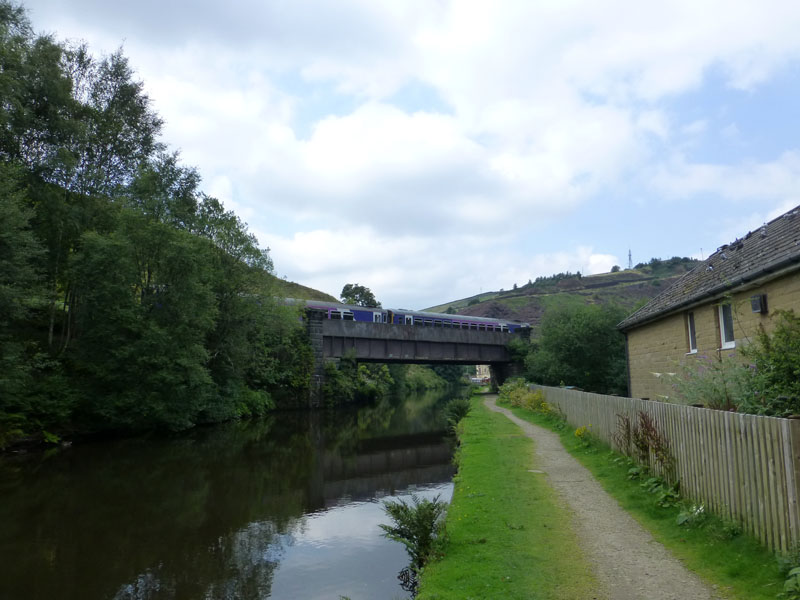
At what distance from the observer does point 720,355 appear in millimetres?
14531

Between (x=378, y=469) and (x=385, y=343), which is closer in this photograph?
(x=378, y=469)

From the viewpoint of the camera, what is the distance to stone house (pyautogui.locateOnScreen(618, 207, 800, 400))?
12117 mm

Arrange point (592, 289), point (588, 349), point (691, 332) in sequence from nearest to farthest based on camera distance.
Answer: point (691, 332) → point (588, 349) → point (592, 289)

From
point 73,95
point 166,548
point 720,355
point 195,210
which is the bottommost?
point 166,548

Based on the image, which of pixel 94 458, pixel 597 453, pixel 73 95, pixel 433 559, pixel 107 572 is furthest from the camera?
pixel 73 95

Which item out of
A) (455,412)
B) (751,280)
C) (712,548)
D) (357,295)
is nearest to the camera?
(712,548)

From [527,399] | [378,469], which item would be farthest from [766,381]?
[527,399]

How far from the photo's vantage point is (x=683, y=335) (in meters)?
17.1

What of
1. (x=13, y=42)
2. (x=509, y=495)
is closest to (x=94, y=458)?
(x=509, y=495)

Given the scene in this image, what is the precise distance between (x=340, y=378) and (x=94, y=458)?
29028 mm

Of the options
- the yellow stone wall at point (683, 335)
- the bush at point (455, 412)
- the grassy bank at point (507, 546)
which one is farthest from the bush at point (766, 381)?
the bush at point (455, 412)

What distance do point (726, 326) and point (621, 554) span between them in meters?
10.7

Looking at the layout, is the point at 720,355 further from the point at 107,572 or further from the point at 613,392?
the point at 613,392

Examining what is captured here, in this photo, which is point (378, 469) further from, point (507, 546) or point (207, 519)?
point (507, 546)
